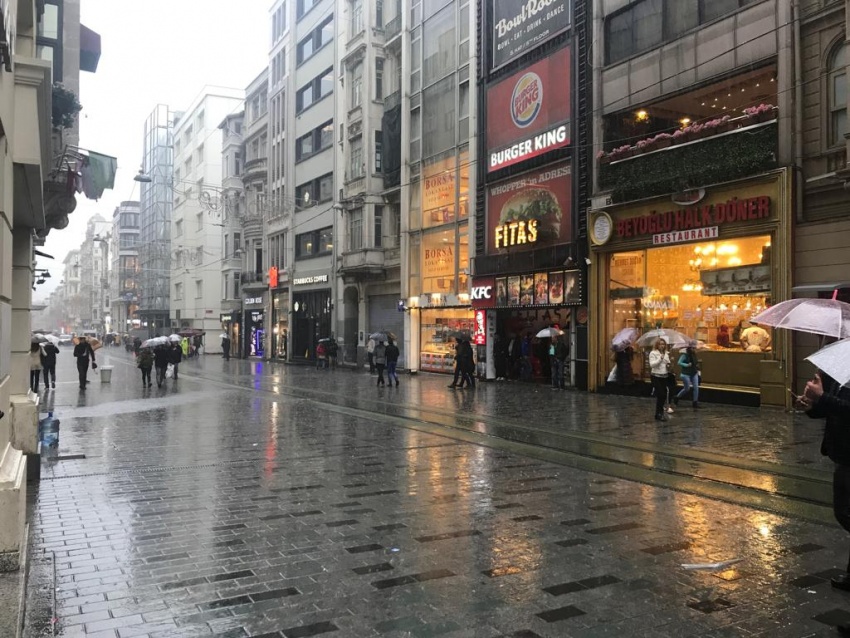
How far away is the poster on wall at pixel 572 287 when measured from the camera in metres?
22.2

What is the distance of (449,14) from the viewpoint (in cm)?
2944

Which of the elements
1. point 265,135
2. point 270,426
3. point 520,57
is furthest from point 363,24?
point 270,426

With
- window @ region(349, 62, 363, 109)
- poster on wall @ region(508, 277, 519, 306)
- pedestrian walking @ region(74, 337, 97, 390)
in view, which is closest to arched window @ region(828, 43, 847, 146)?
poster on wall @ region(508, 277, 519, 306)

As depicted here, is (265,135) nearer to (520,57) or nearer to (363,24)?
(363,24)

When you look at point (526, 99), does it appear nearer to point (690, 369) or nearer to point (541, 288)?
point (541, 288)

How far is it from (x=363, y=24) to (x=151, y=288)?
55.7 meters

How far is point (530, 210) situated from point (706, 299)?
777cm

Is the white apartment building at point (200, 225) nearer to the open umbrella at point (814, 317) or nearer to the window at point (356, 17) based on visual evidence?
the window at point (356, 17)

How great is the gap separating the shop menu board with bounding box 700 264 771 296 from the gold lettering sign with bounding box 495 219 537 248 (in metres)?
6.95

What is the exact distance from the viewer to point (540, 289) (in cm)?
2392

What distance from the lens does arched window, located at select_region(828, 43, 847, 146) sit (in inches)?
599

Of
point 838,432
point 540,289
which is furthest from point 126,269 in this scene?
point 838,432

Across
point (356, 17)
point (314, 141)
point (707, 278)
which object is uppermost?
point (356, 17)

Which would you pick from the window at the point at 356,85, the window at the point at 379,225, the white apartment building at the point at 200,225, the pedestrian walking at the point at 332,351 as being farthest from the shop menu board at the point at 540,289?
the white apartment building at the point at 200,225
